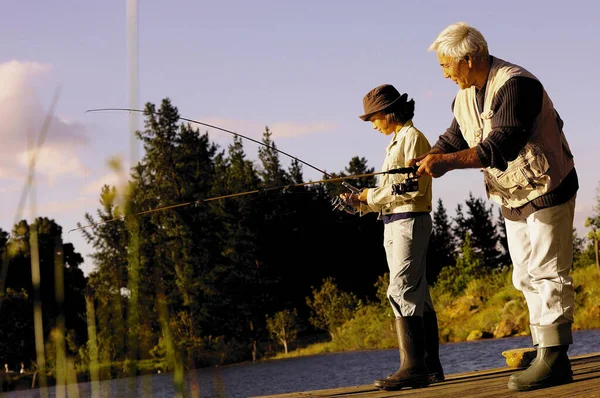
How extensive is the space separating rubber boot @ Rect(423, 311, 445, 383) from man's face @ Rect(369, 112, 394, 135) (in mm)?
948

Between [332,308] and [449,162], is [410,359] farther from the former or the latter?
[332,308]

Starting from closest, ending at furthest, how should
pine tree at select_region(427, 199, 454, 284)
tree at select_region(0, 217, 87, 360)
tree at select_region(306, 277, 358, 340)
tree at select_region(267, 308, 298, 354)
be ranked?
tree at select_region(0, 217, 87, 360), tree at select_region(306, 277, 358, 340), tree at select_region(267, 308, 298, 354), pine tree at select_region(427, 199, 454, 284)

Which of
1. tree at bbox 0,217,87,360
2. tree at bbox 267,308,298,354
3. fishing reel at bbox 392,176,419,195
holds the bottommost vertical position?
fishing reel at bbox 392,176,419,195

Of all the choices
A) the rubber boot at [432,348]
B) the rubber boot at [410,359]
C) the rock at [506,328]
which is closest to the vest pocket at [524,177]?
the rubber boot at [410,359]

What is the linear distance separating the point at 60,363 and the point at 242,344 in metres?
34.2

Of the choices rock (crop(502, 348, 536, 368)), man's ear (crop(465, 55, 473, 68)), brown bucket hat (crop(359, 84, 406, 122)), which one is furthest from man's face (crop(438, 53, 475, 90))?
rock (crop(502, 348, 536, 368))

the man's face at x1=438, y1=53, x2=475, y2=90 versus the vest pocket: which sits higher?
the man's face at x1=438, y1=53, x2=475, y2=90

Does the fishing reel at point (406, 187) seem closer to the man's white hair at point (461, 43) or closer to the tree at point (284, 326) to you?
the man's white hair at point (461, 43)

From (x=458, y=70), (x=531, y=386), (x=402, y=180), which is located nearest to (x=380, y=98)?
(x=402, y=180)

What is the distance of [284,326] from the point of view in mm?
34031

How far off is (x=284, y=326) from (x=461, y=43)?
31282 mm

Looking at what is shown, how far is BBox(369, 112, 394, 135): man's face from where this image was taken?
4.32m

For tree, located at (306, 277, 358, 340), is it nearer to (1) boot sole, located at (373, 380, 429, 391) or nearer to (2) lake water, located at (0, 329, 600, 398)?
(2) lake water, located at (0, 329, 600, 398)

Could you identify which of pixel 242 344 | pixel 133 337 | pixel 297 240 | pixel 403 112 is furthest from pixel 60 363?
pixel 297 240
